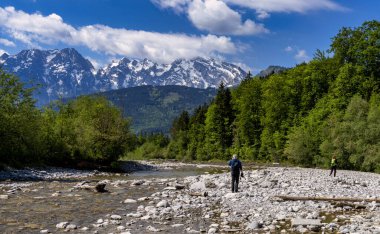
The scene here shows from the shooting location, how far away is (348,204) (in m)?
19.9

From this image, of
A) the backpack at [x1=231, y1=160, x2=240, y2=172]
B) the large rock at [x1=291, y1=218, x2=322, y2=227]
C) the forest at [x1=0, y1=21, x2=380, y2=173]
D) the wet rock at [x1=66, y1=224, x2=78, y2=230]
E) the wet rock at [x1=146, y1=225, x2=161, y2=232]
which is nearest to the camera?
the wet rock at [x1=146, y1=225, x2=161, y2=232]

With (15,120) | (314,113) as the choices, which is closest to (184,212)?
(15,120)

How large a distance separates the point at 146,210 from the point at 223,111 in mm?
89906

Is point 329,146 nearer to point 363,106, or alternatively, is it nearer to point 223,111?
point 363,106

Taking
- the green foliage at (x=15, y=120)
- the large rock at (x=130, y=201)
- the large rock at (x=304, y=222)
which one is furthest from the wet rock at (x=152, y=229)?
the green foliage at (x=15, y=120)

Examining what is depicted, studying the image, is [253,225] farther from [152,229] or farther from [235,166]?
[235,166]

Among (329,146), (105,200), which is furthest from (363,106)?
(105,200)

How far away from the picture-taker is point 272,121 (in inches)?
3428

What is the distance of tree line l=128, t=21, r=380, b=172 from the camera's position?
5541cm

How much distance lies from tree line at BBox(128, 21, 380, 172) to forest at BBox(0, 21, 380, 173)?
0.54ft

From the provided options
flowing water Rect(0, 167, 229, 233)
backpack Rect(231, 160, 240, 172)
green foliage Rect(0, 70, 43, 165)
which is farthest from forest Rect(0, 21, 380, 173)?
backpack Rect(231, 160, 240, 172)

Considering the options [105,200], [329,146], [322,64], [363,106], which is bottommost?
[105,200]

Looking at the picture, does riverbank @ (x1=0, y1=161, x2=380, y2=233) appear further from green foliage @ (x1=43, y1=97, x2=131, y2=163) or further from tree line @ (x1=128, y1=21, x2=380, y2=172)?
tree line @ (x1=128, y1=21, x2=380, y2=172)

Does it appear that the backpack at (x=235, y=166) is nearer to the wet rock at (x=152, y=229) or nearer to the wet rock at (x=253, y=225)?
the wet rock at (x=253, y=225)
